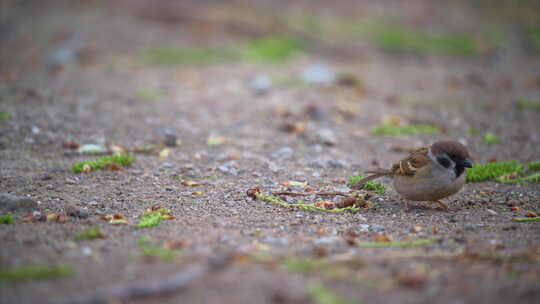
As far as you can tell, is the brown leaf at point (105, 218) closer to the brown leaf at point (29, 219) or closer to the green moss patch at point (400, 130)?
the brown leaf at point (29, 219)

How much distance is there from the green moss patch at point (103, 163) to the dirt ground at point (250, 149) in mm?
132

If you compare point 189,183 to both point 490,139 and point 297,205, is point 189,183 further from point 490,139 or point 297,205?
point 490,139

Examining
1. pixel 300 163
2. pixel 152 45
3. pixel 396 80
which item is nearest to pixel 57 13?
pixel 152 45

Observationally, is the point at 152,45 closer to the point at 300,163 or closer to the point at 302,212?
Result: the point at 300,163

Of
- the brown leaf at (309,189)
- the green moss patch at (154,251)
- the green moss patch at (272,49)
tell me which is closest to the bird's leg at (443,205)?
the brown leaf at (309,189)

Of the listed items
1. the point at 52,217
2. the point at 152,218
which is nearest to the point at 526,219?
the point at 152,218

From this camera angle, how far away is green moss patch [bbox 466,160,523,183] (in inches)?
270

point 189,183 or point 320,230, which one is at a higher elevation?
point 320,230

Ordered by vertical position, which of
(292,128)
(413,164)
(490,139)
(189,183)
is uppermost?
(413,164)

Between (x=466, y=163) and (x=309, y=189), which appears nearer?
(x=466, y=163)

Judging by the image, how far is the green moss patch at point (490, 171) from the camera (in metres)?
6.85

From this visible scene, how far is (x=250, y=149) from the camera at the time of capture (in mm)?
8016

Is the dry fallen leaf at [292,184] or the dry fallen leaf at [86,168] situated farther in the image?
the dry fallen leaf at [86,168]

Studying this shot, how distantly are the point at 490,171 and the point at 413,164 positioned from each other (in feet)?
5.28
